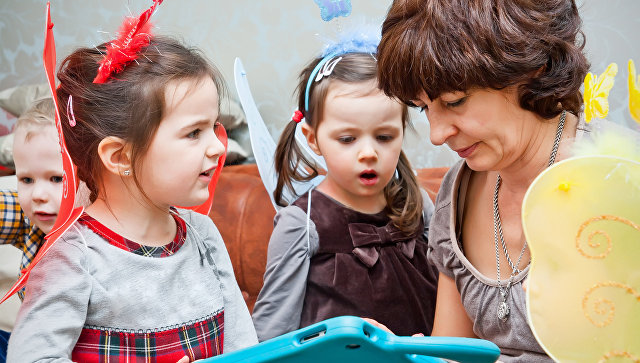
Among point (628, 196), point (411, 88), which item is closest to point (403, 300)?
point (411, 88)

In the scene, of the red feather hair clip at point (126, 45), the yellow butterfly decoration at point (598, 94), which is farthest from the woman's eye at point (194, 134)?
the yellow butterfly decoration at point (598, 94)

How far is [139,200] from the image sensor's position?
45.3 inches

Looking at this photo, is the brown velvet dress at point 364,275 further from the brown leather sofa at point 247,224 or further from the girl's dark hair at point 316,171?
the brown leather sofa at point 247,224

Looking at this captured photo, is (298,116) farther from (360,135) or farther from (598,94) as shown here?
(598,94)

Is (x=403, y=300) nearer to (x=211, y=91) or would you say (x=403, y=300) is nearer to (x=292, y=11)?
(x=211, y=91)

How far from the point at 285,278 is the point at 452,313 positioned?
0.42 metres

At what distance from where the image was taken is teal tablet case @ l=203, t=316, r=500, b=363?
72 cm

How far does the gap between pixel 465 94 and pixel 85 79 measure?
62cm

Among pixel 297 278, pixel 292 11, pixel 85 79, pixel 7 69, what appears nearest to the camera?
pixel 85 79

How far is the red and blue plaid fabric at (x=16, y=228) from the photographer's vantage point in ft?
5.02

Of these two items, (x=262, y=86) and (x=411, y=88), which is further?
(x=262, y=86)

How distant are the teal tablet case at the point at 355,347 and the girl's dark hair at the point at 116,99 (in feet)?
1.61

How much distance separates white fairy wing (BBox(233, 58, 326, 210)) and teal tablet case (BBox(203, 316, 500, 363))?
3.53 feet

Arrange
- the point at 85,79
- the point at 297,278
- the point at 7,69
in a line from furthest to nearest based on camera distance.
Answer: the point at 7,69 < the point at 297,278 < the point at 85,79
